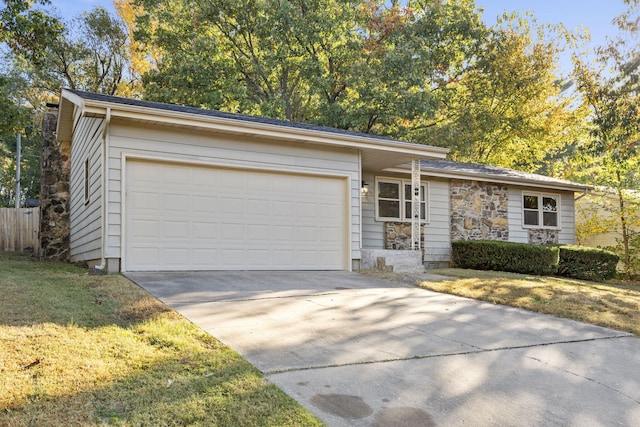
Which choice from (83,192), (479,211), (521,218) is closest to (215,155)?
(83,192)

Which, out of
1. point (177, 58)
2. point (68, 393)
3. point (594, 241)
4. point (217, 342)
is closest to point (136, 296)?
point (217, 342)

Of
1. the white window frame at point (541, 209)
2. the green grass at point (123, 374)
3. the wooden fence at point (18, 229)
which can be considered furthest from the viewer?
the wooden fence at point (18, 229)

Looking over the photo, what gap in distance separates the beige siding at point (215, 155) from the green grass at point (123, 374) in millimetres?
3601

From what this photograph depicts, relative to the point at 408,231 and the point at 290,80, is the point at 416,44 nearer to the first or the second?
the point at 290,80

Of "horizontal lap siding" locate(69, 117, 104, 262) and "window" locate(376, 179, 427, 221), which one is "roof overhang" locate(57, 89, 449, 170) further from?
"window" locate(376, 179, 427, 221)

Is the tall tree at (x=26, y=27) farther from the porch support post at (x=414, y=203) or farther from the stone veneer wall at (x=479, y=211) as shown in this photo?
the stone veneer wall at (x=479, y=211)

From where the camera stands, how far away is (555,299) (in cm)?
761

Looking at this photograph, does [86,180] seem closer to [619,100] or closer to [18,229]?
[18,229]

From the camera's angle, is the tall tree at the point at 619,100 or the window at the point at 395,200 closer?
the tall tree at the point at 619,100

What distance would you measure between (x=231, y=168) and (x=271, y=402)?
22.2ft

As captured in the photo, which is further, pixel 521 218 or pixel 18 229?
pixel 18 229

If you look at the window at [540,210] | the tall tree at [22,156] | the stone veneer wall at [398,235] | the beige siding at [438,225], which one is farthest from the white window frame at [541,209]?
the tall tree at [22,156]

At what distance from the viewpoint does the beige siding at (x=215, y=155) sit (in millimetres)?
8086

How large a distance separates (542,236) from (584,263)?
200 centimetres
